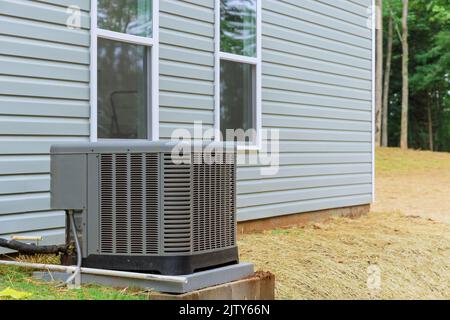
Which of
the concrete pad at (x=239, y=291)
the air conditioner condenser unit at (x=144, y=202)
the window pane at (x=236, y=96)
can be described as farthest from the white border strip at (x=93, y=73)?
the concrete pad at (x=239, y=291)

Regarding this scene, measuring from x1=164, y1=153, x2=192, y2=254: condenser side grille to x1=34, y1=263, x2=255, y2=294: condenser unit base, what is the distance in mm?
162

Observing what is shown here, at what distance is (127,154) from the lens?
11.3 ft

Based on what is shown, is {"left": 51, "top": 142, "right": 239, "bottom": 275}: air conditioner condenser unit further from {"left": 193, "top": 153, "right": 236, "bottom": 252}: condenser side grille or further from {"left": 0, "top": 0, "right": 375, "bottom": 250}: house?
{"left": 0, "top": 0, "right": 375, "bottom": 250}: house

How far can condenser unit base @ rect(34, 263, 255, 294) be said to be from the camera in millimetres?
3279

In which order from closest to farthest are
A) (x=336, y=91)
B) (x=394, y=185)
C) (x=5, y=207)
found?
(x=5, y=207), (x=336, y=91), (x=394, y=185)

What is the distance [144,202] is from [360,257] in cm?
302

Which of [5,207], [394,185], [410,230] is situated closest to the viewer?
[5,207]

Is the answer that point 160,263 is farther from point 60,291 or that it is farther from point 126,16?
point 126,16

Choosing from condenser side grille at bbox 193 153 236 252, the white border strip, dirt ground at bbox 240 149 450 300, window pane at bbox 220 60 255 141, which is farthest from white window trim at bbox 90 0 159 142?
condenser side grille at bbox 193 153 236 252

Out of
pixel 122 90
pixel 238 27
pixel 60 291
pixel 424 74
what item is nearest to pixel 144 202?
pixel 60 291

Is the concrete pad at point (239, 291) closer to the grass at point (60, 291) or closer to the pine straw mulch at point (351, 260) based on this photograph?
the grass at point (60, 291)
